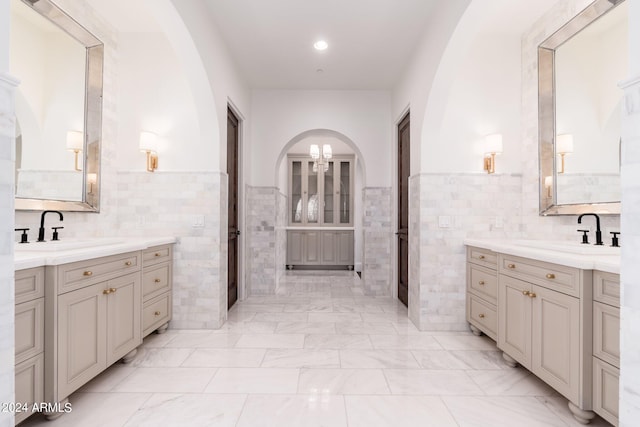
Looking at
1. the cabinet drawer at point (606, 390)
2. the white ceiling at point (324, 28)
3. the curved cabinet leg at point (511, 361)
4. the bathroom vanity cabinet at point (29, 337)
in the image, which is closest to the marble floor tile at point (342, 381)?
the curved cabinet leg at point (511, 361)

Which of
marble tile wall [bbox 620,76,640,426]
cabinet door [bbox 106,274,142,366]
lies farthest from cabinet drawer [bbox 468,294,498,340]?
cabinet door [bbox 106,274,142,366]

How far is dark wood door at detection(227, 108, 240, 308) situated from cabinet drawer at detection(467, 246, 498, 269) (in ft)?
8.29

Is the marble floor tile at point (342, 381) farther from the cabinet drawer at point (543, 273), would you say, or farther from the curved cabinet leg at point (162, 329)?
the curved cabinet leg at point (162, 329)

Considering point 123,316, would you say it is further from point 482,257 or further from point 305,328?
point 482,257

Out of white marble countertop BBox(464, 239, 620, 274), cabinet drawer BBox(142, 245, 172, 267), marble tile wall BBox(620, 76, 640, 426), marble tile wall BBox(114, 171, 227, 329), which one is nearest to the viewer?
marble tile wall BBox(620, 76, 640, 426)

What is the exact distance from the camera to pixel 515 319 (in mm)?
2393

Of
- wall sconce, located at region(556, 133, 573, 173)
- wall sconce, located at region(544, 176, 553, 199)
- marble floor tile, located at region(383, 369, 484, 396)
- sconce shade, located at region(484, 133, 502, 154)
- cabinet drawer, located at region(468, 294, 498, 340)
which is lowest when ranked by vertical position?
marble floor tile, located at region(383, 369, 484, 396)

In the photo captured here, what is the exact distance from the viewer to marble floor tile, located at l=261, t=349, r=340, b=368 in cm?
249

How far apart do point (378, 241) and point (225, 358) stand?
275 centimetres

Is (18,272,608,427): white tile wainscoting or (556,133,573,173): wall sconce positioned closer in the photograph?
(18,272,608,427): white tile wainscoting

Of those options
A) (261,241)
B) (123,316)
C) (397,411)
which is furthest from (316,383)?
(261,241)

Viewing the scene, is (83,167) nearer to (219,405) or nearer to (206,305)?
(206,305)

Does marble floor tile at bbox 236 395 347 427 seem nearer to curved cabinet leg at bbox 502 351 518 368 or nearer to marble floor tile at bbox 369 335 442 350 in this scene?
marble floor tile at bbox 369 335 442 350

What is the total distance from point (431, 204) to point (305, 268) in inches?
175
